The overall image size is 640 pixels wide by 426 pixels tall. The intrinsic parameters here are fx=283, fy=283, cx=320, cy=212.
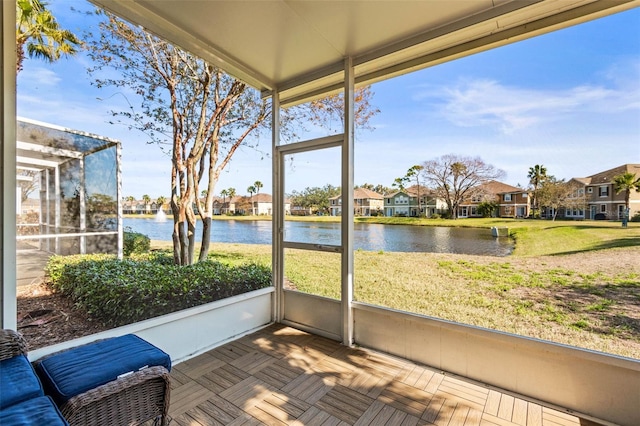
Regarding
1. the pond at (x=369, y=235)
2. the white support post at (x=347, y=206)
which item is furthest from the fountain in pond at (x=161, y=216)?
the white support post at (x=347, y=206)

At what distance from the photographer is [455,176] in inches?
103

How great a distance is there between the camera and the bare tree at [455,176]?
8.15 feet

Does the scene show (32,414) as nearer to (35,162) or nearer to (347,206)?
(35,162)

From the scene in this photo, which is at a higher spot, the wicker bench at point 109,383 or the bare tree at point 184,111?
the bare tree at point 184,111

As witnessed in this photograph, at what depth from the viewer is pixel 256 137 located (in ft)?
12.2

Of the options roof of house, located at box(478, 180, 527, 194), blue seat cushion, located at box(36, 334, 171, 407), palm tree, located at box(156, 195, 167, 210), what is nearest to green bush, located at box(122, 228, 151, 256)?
palm tree, located at box(156, 195, 167, 210)

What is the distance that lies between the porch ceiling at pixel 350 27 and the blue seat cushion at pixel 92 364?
2405mm

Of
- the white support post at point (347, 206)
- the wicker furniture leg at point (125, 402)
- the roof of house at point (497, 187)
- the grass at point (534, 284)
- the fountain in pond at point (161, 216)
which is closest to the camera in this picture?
the wicker furniture leg at point (125, 402)

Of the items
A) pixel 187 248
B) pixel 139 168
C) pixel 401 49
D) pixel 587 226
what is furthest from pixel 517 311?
pixel 139 168

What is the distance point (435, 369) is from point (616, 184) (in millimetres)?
1976

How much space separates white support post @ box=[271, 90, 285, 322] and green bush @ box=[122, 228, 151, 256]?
141 cm

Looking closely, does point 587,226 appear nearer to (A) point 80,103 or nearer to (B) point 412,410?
(B) point 412,410

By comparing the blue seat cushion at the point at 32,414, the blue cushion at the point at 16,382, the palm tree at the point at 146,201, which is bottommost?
the blue seat cushion at the point at 32,414

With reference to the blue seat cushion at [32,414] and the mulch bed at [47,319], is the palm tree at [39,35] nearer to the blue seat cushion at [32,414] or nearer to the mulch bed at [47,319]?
the mulch bed at [47,319]
